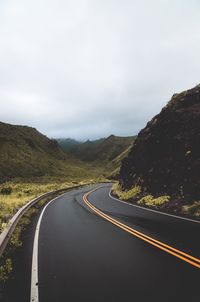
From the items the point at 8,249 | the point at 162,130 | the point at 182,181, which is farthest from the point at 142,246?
the point at 162,130

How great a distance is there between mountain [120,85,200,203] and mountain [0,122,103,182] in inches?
2262

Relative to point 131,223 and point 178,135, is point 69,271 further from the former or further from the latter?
point 178,135

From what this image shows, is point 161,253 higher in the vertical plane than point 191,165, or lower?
lower

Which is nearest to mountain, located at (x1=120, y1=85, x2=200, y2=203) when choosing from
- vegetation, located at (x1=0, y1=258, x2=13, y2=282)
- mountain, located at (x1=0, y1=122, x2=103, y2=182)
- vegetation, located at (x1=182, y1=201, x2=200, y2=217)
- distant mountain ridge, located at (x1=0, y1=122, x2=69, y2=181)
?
vegetation, located at (x1=182, y1=201, x2=200, y2=217)

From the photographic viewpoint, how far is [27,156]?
12262 cm

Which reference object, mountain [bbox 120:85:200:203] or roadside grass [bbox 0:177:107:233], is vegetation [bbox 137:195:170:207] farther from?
roadside grass [bbox 0:177:107:233]

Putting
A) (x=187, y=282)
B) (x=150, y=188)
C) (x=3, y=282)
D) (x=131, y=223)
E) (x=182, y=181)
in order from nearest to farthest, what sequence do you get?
(x=187, y=282)
(x=3, y=282)
(x=131, y=223)
(x=182, y=181)
(x=150, y=188)

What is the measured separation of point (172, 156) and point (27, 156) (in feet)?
345

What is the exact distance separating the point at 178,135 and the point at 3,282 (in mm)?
20357

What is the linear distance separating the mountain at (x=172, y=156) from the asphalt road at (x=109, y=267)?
7841 millimetres

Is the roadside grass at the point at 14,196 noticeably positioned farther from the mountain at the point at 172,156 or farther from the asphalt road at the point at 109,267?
the mountain at the point at 172,156

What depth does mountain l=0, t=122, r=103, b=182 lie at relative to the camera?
98.9 metres

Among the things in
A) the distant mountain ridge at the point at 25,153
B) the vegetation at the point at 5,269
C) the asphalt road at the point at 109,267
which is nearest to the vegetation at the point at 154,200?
the asphalt road at the point at 109,267

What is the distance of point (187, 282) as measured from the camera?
564 cm
